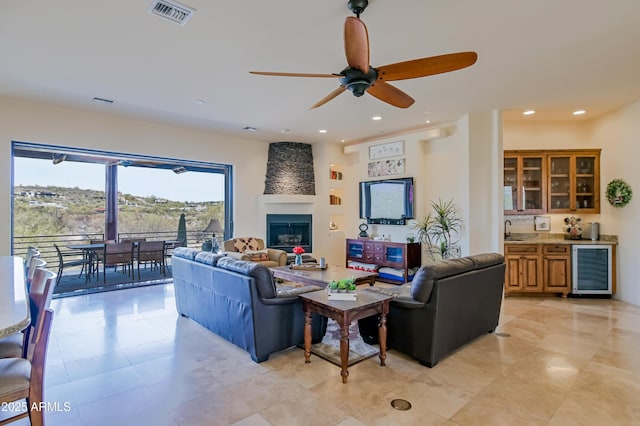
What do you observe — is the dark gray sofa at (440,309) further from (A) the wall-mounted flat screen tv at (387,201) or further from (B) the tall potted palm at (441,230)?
(A) the wall-mounted flat screen tv at (387,201)

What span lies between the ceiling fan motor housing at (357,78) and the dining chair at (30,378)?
97.9 inches

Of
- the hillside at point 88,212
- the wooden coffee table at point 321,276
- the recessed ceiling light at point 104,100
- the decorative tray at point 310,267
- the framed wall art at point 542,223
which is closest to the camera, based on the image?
the wooden coffee table at point 321,276

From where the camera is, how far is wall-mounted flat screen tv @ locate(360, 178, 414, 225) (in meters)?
6.90

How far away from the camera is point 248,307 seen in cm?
316

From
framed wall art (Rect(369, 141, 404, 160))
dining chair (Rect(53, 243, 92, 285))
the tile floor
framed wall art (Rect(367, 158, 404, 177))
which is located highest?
framed wall art (Rect(369, 141, 404, 160))

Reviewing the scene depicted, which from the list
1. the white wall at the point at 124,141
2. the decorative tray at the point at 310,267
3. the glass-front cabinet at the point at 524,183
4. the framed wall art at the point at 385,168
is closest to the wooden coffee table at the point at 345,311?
the decorative tray at the point at 310,267

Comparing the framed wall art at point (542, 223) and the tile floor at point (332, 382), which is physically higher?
the framed wall art at point (542, 223)

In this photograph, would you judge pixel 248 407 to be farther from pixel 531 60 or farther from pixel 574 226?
pixel 574 226

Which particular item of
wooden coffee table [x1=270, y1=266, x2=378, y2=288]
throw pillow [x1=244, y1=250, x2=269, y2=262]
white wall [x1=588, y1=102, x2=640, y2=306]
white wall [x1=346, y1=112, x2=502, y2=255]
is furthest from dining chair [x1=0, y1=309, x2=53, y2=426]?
white wall [x1=588, y1=102, x2=640, y2=306]

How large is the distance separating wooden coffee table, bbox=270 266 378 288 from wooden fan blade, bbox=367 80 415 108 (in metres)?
2.34

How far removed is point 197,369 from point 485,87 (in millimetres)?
4592

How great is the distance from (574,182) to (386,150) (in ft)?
11.0

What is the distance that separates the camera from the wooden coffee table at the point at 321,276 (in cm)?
464

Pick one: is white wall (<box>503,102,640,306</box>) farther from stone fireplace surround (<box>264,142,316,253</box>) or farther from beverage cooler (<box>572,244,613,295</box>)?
stone fireplace surround (<box>264,142,316,253</box>)
